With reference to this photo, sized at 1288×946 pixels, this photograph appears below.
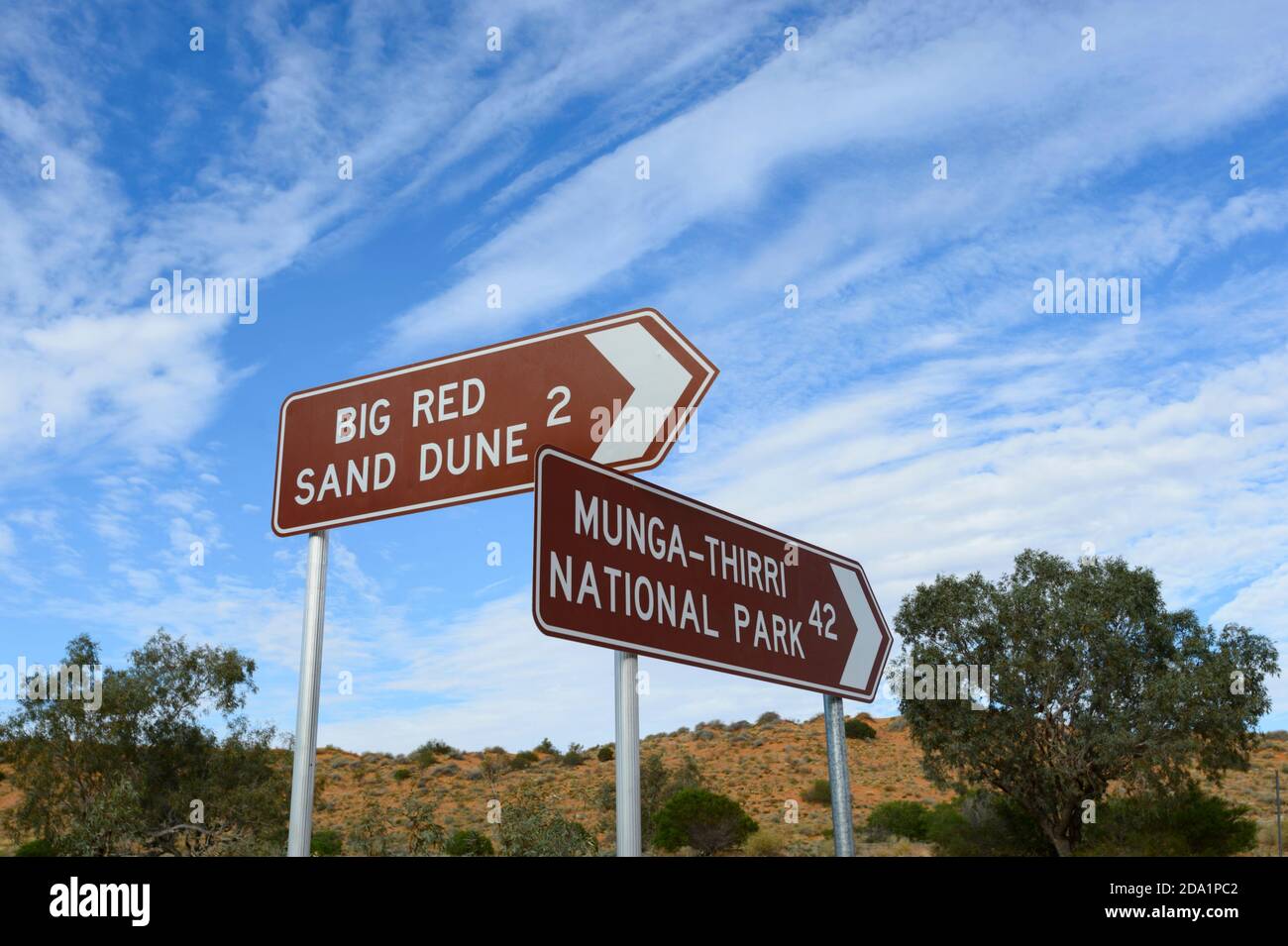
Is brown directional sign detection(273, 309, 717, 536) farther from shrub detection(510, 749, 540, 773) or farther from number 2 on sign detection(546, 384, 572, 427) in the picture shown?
shrub detection(510, 749, 540, 773)

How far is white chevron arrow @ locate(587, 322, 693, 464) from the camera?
15.0 feet

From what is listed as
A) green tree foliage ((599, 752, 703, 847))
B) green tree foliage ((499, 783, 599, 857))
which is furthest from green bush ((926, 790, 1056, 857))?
green tree foliage ((499, 783, 599, 857))

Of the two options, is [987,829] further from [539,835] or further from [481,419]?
[481,419]

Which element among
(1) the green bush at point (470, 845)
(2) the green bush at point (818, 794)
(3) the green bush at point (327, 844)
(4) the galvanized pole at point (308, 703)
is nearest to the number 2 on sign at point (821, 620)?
(4) the galvanized pole at point (308, 703)

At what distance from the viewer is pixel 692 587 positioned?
4160mm

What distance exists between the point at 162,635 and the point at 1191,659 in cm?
3175

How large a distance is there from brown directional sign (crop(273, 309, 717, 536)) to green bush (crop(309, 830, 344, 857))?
31.0m

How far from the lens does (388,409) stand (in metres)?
5.44

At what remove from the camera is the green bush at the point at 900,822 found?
38.3 metres

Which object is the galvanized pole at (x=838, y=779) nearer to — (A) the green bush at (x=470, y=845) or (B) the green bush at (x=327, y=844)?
(A) the green bush at (x=470, y=845)

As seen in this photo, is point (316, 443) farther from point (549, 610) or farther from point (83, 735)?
point (83, 735)

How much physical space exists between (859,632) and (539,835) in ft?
91.7

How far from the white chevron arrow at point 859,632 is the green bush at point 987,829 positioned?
3172cm
